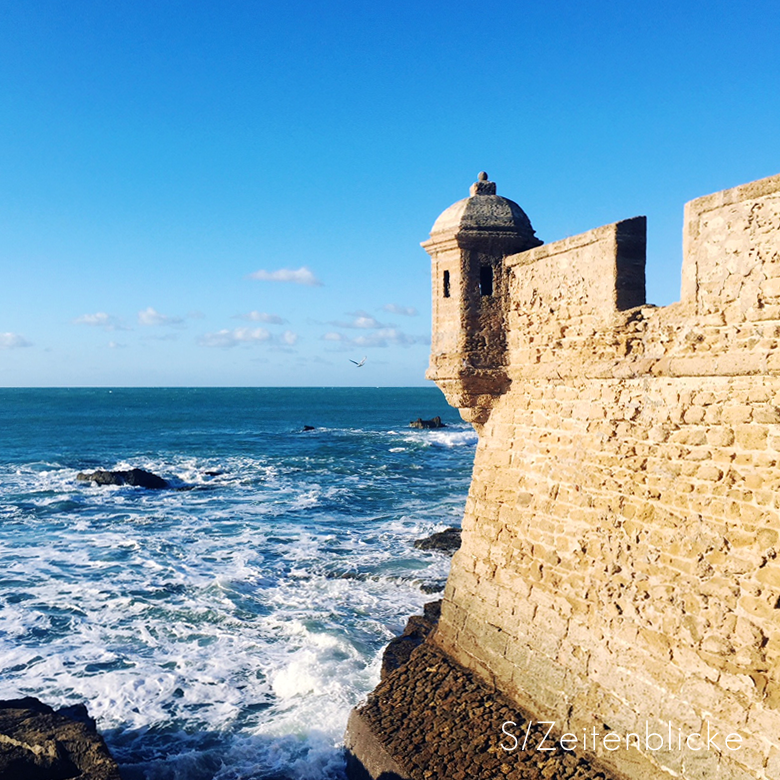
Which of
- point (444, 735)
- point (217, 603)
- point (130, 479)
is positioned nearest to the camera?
point (444, 735)

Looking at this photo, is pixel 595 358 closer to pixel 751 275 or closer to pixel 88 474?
pixel 751 275

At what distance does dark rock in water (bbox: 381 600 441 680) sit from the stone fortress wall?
67cm

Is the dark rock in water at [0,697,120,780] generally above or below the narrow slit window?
below

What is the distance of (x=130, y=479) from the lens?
1062 inches

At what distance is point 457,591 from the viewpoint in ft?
26.8

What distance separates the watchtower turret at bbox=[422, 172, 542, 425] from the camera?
7.71 meters

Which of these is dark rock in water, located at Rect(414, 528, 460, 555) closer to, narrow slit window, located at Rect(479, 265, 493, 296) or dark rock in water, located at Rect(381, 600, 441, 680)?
dark rock in water, located at Rect(381, 600, 441, 680)

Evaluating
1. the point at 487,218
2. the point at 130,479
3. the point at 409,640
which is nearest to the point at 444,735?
the point at 409,640

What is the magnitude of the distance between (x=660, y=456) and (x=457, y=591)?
3.55 meters

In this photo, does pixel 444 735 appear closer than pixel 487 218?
Yes

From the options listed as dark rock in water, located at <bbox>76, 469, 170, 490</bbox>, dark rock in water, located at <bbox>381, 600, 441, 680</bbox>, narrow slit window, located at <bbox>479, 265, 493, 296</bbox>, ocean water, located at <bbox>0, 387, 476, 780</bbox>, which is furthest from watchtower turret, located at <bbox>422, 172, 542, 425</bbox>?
dark rock in water, located at <bbox>76, 469, 170, 490</bbox>

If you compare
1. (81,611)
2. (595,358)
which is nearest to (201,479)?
(81,611)

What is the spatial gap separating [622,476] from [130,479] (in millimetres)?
24778

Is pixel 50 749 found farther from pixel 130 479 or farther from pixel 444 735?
pixel 130 479
